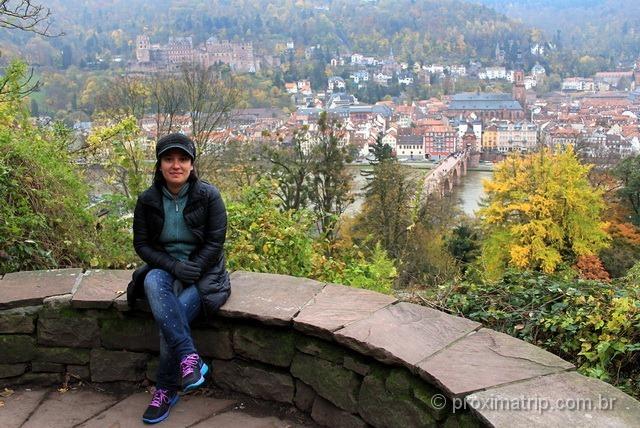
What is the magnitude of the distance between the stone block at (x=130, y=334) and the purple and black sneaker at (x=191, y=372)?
0.31 m

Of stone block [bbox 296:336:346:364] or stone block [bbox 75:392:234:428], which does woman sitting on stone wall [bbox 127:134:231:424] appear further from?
stone block [bbox 296:336:346:364]

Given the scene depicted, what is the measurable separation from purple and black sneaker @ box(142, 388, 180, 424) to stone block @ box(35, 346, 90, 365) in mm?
407

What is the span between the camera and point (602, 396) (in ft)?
5.23

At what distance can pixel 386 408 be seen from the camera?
188cm

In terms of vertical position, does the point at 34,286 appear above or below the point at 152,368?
above

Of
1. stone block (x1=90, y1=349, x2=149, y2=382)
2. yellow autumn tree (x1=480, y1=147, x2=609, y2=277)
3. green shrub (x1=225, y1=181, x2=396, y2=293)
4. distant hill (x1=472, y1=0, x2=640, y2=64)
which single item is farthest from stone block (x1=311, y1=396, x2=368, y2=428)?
distant hill (x1=472, y1=0, x2=640, y2=64)

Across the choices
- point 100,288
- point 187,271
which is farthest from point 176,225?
point 100,288

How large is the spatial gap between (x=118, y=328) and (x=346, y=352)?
0.96m

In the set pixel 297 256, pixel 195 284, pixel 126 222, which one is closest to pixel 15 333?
pixel 195 284

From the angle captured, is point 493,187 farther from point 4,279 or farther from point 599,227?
point 4,279

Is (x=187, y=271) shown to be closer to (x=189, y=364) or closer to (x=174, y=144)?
(x=189, y=364)

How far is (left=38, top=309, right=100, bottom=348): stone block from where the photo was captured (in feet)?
7.79

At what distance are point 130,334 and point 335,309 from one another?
84 cm

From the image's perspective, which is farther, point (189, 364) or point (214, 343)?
point (214, 343)
